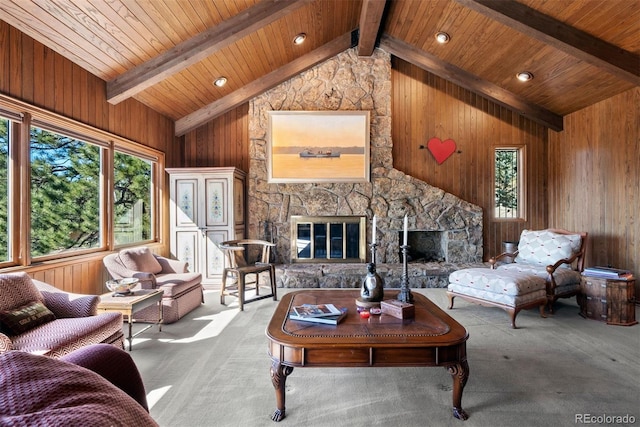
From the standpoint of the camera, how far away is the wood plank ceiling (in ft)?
9.70

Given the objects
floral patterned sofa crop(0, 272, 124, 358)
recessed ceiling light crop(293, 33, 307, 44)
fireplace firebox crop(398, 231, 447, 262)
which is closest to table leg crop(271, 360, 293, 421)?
floral patterned sofa crop(0, 272, 124, 358)

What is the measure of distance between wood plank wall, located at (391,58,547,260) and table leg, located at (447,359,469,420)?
13.9ft

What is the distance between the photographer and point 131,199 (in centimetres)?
431

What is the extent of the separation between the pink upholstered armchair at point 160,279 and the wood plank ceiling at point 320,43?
1.87 metres

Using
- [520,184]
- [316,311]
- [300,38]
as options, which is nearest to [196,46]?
[300,38]

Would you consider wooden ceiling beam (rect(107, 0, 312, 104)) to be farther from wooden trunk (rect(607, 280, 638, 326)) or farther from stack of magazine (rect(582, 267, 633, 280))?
wooden trunk (rect(607, 280, 638, 326))

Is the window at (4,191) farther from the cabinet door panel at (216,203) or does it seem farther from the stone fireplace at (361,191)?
the stone fireplace at (361,191)

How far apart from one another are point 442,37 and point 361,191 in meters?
2.53

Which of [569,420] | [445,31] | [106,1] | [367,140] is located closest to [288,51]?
[367,140]

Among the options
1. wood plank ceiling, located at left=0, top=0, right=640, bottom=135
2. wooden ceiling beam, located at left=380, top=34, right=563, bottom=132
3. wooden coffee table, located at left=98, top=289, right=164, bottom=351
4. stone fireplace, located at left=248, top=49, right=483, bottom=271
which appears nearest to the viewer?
wooden coffee table, located at left=98, top=289, right=164, bottom=351

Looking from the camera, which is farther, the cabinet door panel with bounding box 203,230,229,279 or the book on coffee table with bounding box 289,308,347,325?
the cabinet door panel with bounding box 203,230,229,279

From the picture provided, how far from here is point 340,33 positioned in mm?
5066

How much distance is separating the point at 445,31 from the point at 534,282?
11.4ft

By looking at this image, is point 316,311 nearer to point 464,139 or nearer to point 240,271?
point 240,271
